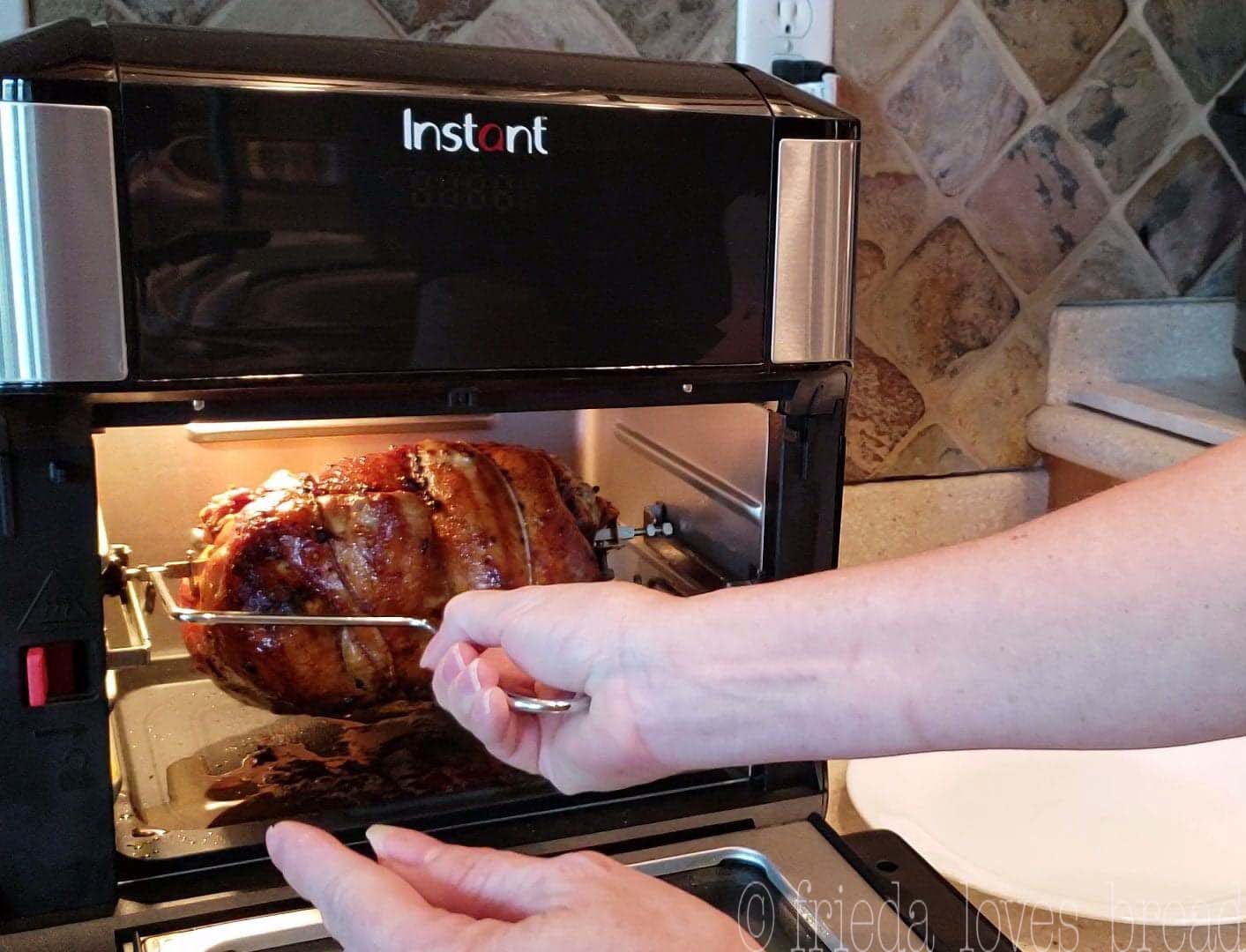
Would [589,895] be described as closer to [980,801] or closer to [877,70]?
[980,801]

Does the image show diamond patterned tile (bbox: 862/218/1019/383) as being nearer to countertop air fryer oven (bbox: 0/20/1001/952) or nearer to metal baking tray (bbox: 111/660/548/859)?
countertop air fryer oven (bbox: 0/20/1001/952)

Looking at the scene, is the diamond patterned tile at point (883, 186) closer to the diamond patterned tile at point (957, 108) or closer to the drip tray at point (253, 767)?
the diamond patterned tile at point (957, 108)

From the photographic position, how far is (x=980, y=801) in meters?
0.90

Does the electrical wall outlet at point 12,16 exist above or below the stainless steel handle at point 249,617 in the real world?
above

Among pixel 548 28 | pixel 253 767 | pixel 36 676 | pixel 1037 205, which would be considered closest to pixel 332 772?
pixel 253 767

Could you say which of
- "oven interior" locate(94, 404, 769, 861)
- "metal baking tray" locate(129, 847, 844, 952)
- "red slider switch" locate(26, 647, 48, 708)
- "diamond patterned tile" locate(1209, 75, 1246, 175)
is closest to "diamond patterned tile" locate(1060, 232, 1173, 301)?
"diamond patterned tile" locate(1209, 75, 1246, 175)

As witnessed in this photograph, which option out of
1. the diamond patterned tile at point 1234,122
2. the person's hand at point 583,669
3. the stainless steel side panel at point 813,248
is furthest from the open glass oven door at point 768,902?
the diamond patterned tile at point 1234,122

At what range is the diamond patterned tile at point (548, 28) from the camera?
0.97m

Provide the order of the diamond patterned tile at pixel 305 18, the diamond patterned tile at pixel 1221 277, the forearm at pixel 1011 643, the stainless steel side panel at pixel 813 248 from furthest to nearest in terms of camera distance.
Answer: the diamond patterned tile at pixel 1221 277
the diamond patterned tile at pixel 305 18
the stainless steel side panel at pixel 813 248
the forearm at pixel 1011 643

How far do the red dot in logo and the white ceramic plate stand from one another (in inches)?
19.7

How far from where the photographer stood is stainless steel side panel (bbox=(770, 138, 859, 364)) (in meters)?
0.68

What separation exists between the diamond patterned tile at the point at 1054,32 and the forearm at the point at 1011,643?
2.44 feet

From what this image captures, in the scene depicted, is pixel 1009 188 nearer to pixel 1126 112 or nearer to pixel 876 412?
pixel 1126 112

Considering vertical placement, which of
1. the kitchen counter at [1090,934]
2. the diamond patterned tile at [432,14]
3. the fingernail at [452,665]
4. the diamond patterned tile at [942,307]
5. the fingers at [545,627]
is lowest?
the kitchen counter at [1090,934]
